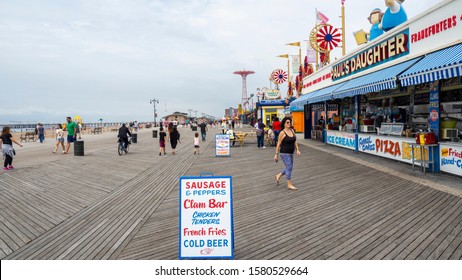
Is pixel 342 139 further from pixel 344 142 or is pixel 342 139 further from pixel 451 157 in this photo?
pixel 451 157

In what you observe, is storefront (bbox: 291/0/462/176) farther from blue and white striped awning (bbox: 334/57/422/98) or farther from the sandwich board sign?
the sandwich board sign

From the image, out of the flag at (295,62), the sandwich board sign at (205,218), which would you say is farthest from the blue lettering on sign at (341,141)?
the flag at (295,62)

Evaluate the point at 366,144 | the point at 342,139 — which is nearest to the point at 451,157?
the point at 366,144

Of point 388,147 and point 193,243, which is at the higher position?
point 388,147

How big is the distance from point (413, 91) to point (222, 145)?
8449mm

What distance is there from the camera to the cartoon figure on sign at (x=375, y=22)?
1455cm

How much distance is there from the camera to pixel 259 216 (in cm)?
574

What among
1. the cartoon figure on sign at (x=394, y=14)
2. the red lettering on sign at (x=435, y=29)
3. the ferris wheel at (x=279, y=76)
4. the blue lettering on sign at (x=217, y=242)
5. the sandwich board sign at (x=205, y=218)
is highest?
the ferris wheel at (x=279, y=76)

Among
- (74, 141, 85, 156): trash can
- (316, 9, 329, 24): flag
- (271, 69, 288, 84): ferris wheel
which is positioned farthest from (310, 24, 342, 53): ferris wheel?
(271, 69, 288, 84): ferris wheel

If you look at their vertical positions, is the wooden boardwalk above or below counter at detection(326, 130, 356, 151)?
below

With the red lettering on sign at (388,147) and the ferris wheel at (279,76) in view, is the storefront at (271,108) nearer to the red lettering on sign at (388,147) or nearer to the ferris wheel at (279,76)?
the ferris wheel at (279,76)

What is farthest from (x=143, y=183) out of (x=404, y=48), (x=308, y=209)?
(x=404, y=48)

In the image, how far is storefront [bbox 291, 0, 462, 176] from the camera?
8.46m

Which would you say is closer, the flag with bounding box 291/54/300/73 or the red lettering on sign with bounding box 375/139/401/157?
the red lettering on sign with bounding box 375/139/401/157
